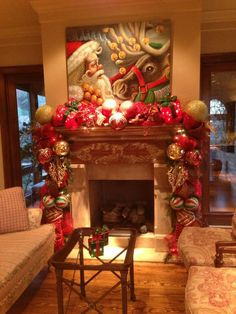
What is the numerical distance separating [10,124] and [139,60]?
7.12ft

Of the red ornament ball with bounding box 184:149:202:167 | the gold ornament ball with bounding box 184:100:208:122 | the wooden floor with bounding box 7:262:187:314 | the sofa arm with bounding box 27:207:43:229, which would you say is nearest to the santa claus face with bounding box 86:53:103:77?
the gold ornament ball with bounding box 184:100:208:122

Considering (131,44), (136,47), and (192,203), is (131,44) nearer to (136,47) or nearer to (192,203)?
(136,47)

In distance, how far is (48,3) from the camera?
2.94 metres

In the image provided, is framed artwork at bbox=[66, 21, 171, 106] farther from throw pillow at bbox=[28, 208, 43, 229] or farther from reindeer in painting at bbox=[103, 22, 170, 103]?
throw pillow at bbox=[28, 208, 43, 229]

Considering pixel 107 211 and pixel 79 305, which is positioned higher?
pixel 107 211

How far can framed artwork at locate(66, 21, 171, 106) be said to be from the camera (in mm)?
3016

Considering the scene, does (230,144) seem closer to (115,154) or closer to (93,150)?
(115,154)

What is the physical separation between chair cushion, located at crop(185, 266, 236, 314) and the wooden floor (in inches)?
22.9

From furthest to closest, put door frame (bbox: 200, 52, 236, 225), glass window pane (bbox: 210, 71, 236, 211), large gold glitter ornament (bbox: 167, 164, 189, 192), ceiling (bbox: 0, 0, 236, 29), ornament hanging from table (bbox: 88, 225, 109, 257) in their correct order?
glass window pane (bbox: 210, 71, 236, 211) < door frame (bbox: 200, 52, 236, 225) < ceiling (bbox: 0, 0, 236, 29) < large gold glitter ornament (bbox: 167, 164, 189, 192) < ornament hanging from table (bbox: 88, 225, 109, 257)

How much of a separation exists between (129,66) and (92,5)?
2.51ft

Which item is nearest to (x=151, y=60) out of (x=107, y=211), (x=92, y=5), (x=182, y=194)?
(x=92, y=5)

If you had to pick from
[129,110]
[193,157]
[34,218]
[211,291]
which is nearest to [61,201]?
[34,218]

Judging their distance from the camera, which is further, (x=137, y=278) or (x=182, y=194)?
(x=182, y=194)

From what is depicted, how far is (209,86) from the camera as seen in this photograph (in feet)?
11.6
